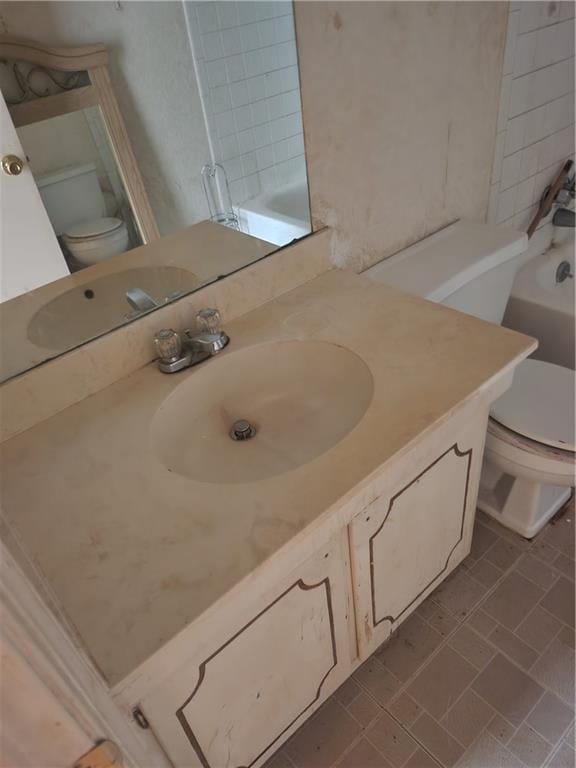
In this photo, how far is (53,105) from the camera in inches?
31.7

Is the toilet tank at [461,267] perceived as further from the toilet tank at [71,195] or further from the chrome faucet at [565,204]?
the toilet tank at [71,195]

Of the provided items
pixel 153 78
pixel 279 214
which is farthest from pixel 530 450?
pixel 153 78

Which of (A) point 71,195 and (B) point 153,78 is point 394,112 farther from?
(A) point 71,195

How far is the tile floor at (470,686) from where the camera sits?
1179mm

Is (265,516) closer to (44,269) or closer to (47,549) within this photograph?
(47,549)

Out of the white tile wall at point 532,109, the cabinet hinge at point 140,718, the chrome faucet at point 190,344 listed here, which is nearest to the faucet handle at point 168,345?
the chrome faucet at point 190,344

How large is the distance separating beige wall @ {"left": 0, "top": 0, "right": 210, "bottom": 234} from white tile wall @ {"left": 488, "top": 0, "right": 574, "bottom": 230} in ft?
3.11

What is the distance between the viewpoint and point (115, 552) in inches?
27.0

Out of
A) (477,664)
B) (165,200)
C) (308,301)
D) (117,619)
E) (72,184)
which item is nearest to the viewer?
(117,619)

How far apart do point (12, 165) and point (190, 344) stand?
41 cm

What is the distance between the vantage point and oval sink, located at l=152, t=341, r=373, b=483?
2.98 ft

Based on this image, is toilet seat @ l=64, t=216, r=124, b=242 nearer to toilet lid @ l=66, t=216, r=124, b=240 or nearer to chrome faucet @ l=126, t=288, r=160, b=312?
toilet lid @ l=66, t=216, r=124, b=240

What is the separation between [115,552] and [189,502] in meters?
0.11

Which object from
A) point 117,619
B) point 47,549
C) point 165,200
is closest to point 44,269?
point 165,200
